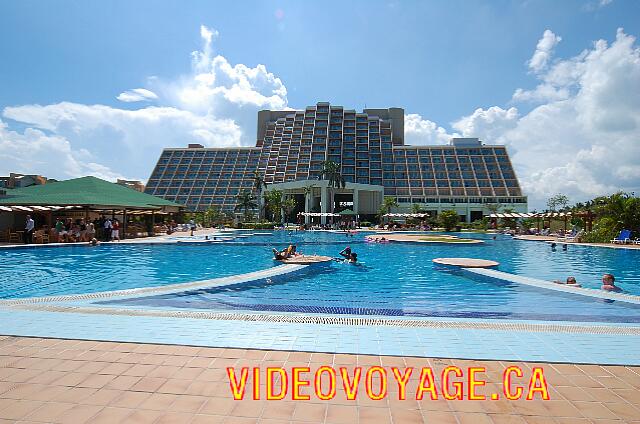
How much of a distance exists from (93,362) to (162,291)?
183 inches

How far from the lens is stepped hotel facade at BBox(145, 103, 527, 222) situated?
7388 cm

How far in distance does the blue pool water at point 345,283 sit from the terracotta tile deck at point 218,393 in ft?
11.1

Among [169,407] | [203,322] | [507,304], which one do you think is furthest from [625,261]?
[169,407]

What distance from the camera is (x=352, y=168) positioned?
268 feet

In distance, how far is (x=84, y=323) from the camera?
17.6 ft

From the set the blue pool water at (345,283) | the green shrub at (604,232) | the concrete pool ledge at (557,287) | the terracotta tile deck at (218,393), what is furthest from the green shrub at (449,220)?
the terracotta tile deck at (218,393)

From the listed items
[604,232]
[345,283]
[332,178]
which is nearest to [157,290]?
[345,283]

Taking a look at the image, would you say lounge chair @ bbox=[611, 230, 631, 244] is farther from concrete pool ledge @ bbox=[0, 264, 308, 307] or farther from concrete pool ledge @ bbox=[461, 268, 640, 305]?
concrete pool ledge @ bbox=[0, 264, 308, 307]

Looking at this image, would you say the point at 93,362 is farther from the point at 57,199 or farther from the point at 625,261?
the point at 57,199

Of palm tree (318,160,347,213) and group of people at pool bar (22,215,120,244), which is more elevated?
palm tree (318,160,347,213)

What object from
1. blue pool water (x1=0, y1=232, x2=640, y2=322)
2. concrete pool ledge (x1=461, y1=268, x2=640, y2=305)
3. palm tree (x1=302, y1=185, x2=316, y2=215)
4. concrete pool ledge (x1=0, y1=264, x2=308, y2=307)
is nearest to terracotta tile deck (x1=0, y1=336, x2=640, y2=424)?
concrete pool ledge (x1=0, y1=264, x2=308, y2=307)

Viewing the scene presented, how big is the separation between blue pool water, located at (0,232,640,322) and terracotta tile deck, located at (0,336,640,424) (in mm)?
3368

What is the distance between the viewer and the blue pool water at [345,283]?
7.80 meters

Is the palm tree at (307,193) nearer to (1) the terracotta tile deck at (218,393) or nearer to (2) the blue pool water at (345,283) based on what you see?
(2) the blue pool water at (345,283)
